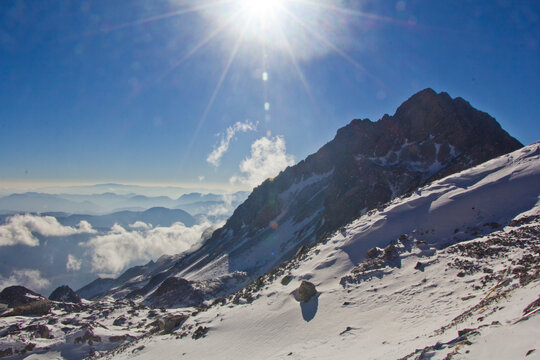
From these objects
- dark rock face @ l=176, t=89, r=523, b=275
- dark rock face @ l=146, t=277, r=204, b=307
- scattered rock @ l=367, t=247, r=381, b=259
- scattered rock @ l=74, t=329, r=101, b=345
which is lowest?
dark rock face @ l=146, t=277, r=204, b=307

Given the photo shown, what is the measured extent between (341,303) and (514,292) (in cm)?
827

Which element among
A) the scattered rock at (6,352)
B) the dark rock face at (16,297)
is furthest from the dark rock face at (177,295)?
the scattered rock at (6,352)

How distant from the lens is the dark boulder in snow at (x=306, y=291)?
1752 cm

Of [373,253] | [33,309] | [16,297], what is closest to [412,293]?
[373,253]

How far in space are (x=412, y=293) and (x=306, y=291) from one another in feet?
20.6

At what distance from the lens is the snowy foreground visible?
344 inches

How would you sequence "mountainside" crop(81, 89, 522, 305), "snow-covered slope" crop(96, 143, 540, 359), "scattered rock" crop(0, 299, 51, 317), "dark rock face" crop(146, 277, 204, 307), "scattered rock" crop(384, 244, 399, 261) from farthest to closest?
"mountainside" crop(81, 89, 522, 305) < "dark rock face" crop(146, 277, 204, 307) < "scattered rock" crop(0, 299, 51, 317) < "scattered rock" crop(384, 244, 399, 261) < "snow-covered slope" crop(96, 143, 540, 359)

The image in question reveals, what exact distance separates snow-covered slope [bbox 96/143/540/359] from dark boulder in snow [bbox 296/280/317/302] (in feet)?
1.47

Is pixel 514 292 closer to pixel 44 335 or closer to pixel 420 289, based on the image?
pixel 420 289

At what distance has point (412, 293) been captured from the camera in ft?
46.7

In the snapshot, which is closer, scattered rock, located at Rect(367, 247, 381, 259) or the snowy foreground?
the snowy foreground

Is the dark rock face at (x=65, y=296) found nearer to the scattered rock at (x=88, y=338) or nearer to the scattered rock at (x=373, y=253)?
the scattered rock at (x=88, y=338)

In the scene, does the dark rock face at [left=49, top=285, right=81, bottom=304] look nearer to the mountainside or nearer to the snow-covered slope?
the mountainside

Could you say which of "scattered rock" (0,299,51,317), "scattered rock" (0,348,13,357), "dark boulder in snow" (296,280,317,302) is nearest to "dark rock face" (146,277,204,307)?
"scattered rock" (0,299,51,317)
